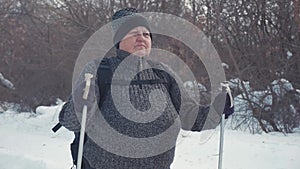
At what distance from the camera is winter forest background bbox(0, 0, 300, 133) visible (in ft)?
33.7

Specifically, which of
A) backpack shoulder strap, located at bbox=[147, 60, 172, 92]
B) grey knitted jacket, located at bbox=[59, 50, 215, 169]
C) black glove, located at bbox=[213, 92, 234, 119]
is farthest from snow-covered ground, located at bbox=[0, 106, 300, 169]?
grey knitted jacket, located at bbox=[59, 50, 215, 169]

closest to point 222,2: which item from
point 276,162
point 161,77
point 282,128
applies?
point 282,128

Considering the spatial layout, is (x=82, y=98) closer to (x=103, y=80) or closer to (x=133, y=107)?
(x=103, y=80)

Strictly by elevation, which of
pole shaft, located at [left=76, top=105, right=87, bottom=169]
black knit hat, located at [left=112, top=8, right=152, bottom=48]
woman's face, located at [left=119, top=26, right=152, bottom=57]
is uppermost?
black knit hat, located at [left=112, top=8, right=152, bottom=48]

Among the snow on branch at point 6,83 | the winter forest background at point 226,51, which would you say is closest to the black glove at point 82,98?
the winter forest background at point 226,51

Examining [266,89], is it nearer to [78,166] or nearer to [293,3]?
[293,3]

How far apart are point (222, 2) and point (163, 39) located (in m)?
1.64

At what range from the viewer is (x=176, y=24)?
37.7 ft

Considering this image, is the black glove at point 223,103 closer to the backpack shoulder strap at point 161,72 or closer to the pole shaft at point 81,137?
the backpack shoulder strap at point 161,72

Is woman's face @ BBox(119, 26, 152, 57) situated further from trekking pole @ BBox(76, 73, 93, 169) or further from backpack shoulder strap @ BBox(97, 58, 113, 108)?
trekking pole @ BBox(76, 73, 93, 169)

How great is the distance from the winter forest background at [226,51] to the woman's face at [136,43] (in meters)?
7.09

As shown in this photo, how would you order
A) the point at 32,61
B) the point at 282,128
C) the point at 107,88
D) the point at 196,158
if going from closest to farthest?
the point at 107,88
the point at 196,158
the point at 282,128
the point at 32,61

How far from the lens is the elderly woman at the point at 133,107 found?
2924 mm

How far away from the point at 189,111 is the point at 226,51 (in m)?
8.21
